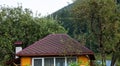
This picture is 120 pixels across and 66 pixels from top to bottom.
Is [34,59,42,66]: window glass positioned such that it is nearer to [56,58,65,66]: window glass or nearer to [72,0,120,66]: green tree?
[56,58,65,66]: window glass

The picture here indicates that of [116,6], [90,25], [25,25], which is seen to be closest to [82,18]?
[90,25]

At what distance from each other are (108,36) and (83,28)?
8.47ft

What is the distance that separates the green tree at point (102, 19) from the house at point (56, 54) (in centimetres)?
97

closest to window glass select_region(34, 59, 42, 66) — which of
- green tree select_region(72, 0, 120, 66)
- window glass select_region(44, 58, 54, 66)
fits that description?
window glass select_region(44, 58, 54, 66)

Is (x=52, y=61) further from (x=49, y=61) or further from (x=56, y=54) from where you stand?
(x=56, y=54)

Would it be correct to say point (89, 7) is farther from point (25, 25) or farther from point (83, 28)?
point (25, 25)

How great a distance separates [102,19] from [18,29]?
11.6 meters

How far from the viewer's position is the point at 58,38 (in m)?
21.5

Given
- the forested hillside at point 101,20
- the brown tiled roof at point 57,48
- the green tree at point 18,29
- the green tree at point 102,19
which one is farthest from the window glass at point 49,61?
the green tree at point 18,29

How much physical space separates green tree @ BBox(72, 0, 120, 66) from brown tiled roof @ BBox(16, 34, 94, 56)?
980mm

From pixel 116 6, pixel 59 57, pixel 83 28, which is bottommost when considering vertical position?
pixel 59 57

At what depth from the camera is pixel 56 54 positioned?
779 inches

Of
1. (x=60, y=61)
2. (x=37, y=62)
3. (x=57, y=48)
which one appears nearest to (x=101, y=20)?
(x=57, y=48)

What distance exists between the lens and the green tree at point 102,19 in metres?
19.3
